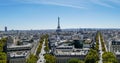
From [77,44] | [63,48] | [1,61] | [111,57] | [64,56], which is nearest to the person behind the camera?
[1,61]

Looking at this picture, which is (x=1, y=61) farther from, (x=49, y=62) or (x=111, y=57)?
(x=111, y=57)

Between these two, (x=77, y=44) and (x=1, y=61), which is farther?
(x=77, y=44)

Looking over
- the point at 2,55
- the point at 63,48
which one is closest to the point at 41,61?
the point at 2,55

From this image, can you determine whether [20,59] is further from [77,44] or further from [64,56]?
[77,44]

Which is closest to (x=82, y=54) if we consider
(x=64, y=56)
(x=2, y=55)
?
(x=64, y=56)

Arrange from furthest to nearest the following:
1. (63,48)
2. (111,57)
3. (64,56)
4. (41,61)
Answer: (63,48)
(64,56)
(41,61)
(111,57)

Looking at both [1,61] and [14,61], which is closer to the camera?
[1,61]

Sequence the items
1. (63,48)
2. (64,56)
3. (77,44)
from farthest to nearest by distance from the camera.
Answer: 1. (77,44)
2. (63,48)
3. (64,56)

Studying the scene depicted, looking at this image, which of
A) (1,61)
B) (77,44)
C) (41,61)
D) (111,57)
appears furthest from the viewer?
(77,44)
